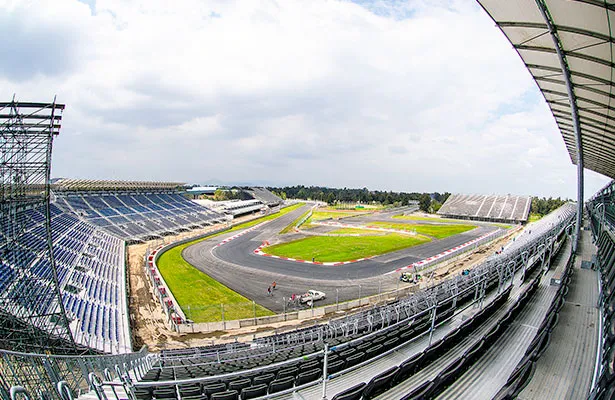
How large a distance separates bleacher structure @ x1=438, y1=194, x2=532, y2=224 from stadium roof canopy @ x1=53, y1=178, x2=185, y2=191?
80.3 metres

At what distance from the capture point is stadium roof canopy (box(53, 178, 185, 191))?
1887 inches

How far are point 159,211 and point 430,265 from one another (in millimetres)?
54144

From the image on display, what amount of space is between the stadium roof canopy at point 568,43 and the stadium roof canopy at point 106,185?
60.8m

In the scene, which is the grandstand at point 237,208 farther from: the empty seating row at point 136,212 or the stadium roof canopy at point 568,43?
the stadium roof canopy at point 568,43

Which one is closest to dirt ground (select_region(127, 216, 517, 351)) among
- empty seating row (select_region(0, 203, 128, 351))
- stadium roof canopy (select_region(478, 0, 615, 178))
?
empty seating row (select_region(0, 203, 128, 351))

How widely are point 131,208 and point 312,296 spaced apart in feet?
163

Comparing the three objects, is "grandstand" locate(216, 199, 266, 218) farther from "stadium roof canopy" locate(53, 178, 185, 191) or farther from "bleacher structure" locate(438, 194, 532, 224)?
"bleacher structure" locate(438, 194, 532, 224)

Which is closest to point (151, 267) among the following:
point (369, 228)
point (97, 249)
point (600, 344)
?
point (97, 249)

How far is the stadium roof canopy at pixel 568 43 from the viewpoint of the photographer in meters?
6.39

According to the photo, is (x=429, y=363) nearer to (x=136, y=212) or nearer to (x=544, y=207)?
(x=136, y=212)

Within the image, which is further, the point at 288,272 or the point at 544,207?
the point at 544,207

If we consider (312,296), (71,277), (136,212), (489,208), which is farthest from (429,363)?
(489,208)

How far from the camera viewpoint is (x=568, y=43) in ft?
25.2

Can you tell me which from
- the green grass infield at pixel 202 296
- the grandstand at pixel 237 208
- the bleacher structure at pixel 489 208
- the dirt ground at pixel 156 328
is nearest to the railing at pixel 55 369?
the dirt ground at pixel 156 328
